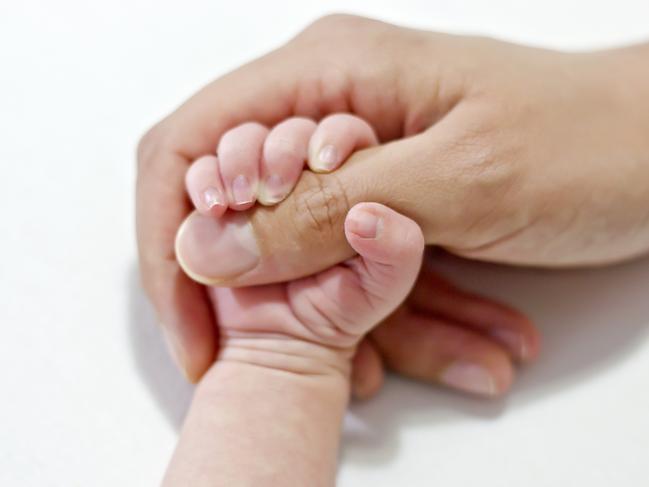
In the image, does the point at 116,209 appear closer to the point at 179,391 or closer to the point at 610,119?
the point at 179,391

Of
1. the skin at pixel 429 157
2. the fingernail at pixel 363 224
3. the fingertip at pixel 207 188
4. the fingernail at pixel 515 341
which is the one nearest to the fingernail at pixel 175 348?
the skin at pixel 429 157

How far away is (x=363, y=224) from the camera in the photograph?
65 cm

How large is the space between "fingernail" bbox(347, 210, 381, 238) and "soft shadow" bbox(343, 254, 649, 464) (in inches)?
11.2

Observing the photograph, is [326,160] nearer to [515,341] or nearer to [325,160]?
[325,160]

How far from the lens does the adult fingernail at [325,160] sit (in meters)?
0.73

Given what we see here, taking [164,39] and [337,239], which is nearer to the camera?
[337,239]

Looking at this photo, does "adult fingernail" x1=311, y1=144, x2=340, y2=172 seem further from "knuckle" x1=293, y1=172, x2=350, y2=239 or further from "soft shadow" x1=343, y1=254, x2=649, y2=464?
"soft shadow" x1=343, y1=254, x2=649, y2=464

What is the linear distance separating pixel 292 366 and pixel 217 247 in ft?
0.54

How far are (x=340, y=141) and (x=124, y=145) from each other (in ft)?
1.44

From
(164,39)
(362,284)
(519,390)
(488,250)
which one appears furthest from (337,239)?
(164,39)

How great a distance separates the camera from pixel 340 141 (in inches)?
29.4

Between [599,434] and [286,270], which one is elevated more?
[286,270]

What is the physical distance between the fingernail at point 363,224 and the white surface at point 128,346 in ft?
0.94

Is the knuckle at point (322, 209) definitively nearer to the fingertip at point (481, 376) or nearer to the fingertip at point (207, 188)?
the fingertip at point (207, 188)
